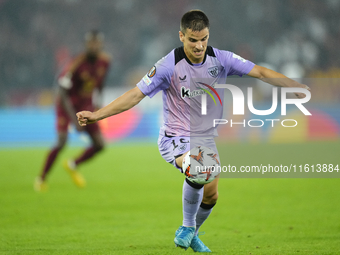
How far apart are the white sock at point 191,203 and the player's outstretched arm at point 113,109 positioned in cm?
88

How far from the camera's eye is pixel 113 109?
375 cm

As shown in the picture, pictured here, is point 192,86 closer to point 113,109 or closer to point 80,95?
point 113,109

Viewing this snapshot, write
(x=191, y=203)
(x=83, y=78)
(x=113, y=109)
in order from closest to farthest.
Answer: (x=113, y=109) → (x=191, y=203) → (x=83, y=78)

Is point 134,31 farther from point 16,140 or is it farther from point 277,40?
point 16,140

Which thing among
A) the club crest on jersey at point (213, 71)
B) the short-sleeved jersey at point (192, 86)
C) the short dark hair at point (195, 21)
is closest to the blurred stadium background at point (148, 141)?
the short-sleeved jersey at point (192, 86)

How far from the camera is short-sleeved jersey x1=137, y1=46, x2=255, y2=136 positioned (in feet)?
13.2

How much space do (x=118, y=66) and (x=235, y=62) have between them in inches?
803

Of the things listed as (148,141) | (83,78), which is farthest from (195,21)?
(148,141)

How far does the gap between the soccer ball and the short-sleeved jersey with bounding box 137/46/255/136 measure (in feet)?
1.54

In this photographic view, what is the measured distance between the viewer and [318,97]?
55.5ft

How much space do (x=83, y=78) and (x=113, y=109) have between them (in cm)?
530

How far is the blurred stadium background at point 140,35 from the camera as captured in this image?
905 inches

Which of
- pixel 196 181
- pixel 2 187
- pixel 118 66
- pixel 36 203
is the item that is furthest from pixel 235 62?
pixel 118 66

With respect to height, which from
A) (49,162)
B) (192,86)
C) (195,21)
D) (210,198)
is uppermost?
(195,21)
